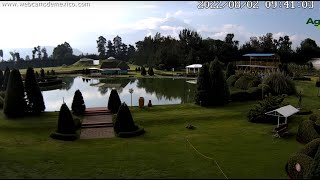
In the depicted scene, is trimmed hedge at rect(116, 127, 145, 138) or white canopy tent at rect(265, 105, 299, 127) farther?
white canopy tent at rect(265, 105, 299, 127)

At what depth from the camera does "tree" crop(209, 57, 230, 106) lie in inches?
1051

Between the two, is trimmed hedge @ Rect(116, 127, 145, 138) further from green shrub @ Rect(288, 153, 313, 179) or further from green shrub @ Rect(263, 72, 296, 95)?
green shrub @ Rect(263, 72, 296, 95)

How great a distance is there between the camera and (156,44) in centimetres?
9881

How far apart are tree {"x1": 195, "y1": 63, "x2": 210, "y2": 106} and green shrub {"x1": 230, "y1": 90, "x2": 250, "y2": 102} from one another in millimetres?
3309

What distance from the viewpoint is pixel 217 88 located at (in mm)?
26797

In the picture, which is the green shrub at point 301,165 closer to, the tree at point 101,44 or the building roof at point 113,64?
the building roof at point 113,64

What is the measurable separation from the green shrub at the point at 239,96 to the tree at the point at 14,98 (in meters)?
16.7

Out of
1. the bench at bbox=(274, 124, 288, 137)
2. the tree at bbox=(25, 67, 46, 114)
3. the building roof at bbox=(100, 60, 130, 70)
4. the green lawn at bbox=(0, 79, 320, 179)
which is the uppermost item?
the building roof at bbox=(100, 60, 130, 70)

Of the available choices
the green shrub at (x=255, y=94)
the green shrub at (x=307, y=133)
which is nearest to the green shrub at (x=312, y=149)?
the green shrub at (x=307, y=133)

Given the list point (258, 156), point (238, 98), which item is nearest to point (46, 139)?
point (258, 156)

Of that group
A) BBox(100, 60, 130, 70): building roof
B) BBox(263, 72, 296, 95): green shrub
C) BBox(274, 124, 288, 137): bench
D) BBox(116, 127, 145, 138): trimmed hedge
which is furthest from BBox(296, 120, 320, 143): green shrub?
BBox(100, 60, 130, 70): building roof

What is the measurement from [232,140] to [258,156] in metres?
3.15

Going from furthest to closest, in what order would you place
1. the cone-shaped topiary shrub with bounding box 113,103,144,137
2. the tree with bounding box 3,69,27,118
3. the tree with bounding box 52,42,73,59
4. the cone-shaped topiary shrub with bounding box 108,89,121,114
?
the tree with bounding box 52,42,73,59 < the cone-shaped topiary shrub with bounding box 108,89,121,114 < the tree with bounding box 3,69,27,118 < the cone-shaped topiary shrub with bounding box 113,103,144,137

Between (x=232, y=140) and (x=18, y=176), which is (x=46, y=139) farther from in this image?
(x=232, y=140)
